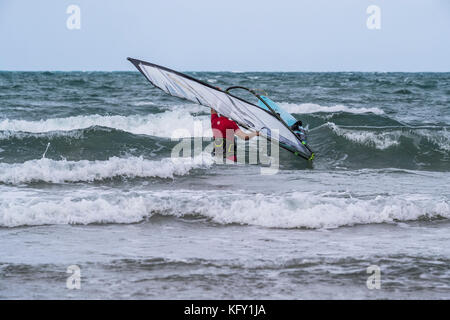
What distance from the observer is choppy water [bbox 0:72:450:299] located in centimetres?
424

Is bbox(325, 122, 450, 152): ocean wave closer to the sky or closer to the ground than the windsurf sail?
closer to the ground

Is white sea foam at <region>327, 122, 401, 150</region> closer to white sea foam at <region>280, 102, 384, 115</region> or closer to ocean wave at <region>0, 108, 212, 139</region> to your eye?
ocean wave at <region>0, 108, 212, 139</region>

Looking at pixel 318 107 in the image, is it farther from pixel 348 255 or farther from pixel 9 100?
pixel 348 255

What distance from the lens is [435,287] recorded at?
163 inches

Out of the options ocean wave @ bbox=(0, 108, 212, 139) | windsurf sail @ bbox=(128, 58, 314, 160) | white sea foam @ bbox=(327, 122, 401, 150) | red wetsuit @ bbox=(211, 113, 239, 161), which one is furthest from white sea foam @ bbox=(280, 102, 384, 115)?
red wetsuit @ bbox=(211, 113, 239, 161)

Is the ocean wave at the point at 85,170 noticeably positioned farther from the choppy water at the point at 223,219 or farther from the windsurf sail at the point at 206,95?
the windsurf sail at the point at 206,95

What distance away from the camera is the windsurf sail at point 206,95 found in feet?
24.2

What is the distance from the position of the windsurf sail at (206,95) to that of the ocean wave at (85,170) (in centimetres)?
181

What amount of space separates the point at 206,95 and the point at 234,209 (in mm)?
1917
